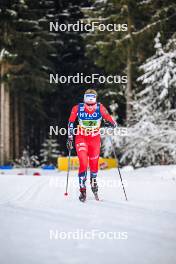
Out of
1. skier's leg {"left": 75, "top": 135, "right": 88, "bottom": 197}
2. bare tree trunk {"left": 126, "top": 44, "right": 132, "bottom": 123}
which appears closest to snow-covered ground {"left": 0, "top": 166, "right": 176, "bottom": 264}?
skier's leg {"left": 75, "top": 135, "right": 88, "bottom": 197}

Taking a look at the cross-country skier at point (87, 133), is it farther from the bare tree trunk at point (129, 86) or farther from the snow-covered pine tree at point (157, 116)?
the bare tree trunk at point (129, 86)

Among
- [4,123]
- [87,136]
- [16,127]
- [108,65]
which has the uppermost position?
[108,65]

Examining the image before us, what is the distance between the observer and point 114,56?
19953mm

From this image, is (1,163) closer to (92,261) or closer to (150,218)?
(150,218)

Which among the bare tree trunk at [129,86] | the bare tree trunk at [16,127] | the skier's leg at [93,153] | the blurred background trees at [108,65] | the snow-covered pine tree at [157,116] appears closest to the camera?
the skier's leg at [93,153]

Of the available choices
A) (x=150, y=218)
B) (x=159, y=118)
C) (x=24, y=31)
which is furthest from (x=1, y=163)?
(x=150, y=218)

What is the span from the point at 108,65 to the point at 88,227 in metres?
16.4

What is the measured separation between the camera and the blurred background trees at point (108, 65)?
51.5 feet

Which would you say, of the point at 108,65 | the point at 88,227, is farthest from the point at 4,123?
the point at 88,227

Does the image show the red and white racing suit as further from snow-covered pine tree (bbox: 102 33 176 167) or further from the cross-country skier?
snow-covered pine tree (bbox: 102 33 176 167)

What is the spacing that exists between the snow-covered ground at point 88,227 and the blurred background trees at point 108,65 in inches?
310

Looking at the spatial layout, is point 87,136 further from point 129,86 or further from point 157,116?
point 129,86

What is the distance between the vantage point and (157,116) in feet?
52.4

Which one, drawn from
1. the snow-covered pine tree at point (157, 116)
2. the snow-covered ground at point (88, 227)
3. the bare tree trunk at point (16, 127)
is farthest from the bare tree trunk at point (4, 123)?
the snow-covered ground at point (88, 227)
